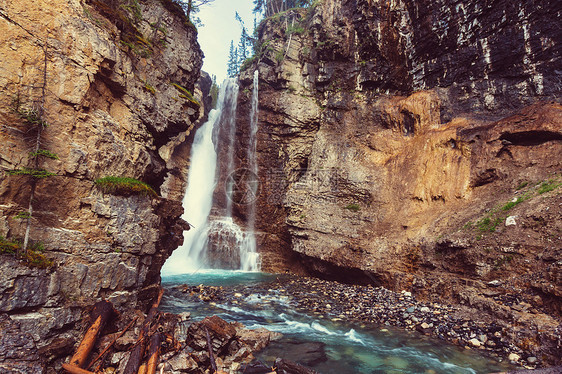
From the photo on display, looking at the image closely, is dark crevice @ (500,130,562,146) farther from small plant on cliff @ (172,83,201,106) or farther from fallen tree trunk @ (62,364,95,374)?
fallen tree trunk @ (62,364,95,374)

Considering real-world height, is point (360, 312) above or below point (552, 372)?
below

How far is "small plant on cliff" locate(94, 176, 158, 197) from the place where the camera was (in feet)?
22.8

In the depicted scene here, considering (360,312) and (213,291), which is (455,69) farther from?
(213,291)

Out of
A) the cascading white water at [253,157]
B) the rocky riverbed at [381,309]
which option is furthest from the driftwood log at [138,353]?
the cascading white water at [253,157]

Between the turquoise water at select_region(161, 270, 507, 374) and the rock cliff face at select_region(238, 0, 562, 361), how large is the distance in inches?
74.1

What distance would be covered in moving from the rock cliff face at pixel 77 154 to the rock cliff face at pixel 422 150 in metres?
9.79

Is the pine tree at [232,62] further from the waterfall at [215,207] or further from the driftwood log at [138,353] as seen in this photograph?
the driftwood log at [138,353]

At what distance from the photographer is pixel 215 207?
80.0ft

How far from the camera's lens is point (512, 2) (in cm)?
1469

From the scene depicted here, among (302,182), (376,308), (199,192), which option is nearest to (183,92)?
(302,182)

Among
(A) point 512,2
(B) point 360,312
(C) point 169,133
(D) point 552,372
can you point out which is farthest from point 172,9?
(A) point 512,2

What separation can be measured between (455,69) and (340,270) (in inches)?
563

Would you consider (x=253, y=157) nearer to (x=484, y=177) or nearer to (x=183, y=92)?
(x=183, y=92)

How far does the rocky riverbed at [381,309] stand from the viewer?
660 cm
